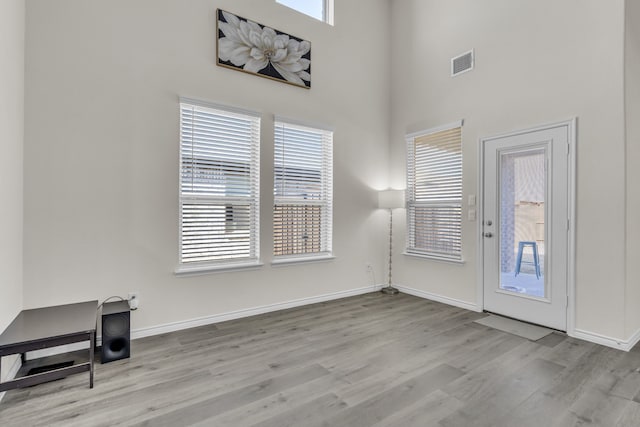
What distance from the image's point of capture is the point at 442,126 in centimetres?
434

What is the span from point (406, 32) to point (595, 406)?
484 cm

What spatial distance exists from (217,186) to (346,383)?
2.35m

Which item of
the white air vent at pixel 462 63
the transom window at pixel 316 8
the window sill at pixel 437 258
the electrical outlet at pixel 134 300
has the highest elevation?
the transom window at pixel 316 8

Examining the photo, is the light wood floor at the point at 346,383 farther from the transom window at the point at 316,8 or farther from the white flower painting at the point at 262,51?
the transom window at the point at 316,8

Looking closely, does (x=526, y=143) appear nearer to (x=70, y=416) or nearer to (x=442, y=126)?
(x=442, y=126)

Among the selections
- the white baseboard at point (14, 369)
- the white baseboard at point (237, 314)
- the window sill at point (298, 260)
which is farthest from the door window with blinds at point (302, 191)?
the white baseboard at point (14, 369)

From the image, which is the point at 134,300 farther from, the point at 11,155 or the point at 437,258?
the point at 437,258

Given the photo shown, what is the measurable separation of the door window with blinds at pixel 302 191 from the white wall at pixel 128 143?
169 millimetres

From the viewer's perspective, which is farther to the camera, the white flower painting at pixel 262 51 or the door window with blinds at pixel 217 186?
the white flower painting at pixel 262 51

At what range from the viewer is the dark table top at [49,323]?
82.8 inches

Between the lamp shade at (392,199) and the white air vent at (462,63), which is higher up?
the white air vent at (462,63)

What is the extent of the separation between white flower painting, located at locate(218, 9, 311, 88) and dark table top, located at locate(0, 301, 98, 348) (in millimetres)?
2721

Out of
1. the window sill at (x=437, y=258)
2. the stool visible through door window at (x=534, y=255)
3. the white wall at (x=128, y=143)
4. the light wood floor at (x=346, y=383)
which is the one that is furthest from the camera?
the window sill at (x=437, y=258)

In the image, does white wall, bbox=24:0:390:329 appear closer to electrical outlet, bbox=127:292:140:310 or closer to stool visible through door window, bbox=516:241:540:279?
electrical outlet, bbox=127:292:140:310
